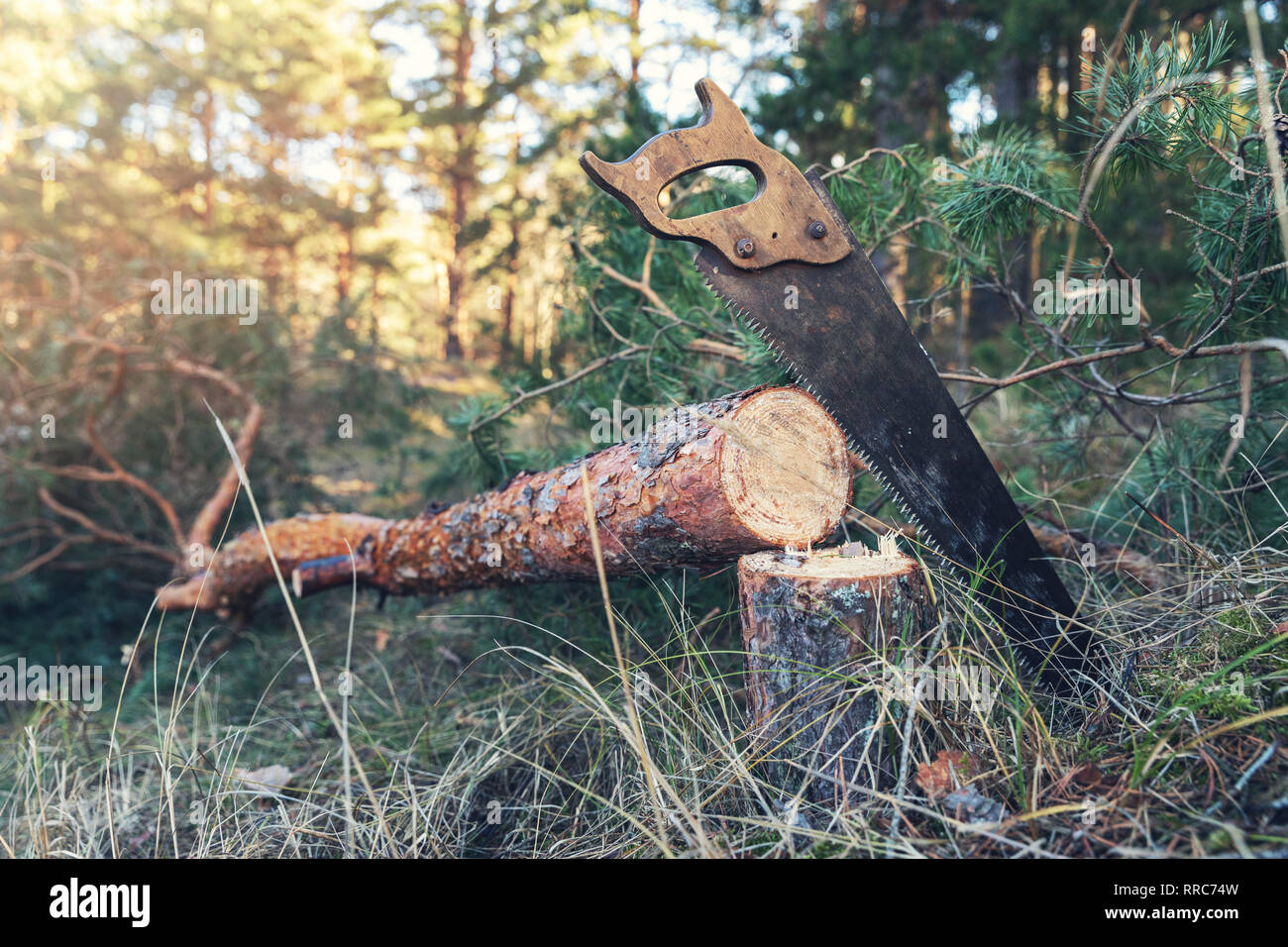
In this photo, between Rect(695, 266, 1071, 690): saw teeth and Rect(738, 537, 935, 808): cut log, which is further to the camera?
Rect(695, 266, 1071, 690): saw teeth

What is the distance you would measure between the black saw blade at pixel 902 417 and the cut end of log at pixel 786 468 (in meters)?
0.11

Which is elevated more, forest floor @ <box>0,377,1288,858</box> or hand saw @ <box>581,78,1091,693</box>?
hand saw @ <box>581,78,1091,693</box>

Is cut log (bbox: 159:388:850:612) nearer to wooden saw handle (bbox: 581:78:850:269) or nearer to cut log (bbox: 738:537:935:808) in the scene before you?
cut log (bbox: 738:537:935:808)

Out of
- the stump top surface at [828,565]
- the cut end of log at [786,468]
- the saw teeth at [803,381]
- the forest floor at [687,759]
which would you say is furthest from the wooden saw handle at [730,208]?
the forest floor at [687,759]

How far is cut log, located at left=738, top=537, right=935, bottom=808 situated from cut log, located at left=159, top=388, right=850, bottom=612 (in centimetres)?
18

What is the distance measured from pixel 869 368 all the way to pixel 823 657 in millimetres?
882

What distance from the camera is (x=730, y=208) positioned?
6.77 feet

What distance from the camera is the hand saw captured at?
2127mm

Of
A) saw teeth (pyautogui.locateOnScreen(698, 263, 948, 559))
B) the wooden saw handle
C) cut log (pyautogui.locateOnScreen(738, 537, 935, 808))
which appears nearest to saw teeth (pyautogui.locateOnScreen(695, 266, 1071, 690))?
saw teeth (pyautogui.locateOnScreen(698, 263, 948, 559))
